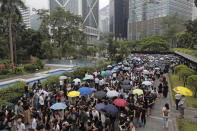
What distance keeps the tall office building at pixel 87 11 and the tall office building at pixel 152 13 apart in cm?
2490

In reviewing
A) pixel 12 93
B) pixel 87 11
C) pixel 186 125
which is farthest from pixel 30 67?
pixel 87 11

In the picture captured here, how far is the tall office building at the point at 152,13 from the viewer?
85.1m

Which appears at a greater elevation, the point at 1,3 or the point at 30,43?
the point at 1,3

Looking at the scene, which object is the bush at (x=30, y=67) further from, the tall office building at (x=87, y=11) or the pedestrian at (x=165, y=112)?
the tall office building at (x=87, y=11)

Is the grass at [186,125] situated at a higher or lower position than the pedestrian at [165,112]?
lower

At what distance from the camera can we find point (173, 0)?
84.6m

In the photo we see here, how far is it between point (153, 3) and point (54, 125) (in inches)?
3862

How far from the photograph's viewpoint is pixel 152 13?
92312 millimetres

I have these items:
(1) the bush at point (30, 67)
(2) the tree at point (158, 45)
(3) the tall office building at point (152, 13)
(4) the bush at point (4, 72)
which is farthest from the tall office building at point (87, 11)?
(4) the bush at point (4, 72)

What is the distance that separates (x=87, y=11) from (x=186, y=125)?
3759 inches

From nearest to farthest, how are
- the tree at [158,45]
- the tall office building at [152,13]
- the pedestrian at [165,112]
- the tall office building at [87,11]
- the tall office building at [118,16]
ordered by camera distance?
1. the pedestrian at [165,112]
2. the tree at [158,45]
3. the tall office building at [87,11]
4. the tall office building at [152,13]
5. the tall office building at [118,16]

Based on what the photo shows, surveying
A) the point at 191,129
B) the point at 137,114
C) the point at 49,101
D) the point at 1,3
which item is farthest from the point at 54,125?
the point at 1,3

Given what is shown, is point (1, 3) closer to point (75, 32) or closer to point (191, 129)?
point (75, 32)

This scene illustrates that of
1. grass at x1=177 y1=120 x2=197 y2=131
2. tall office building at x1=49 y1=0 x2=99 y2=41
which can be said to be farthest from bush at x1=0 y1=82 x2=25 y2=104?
tall office building at x1=49 y1=0 x2=99 y2=41
